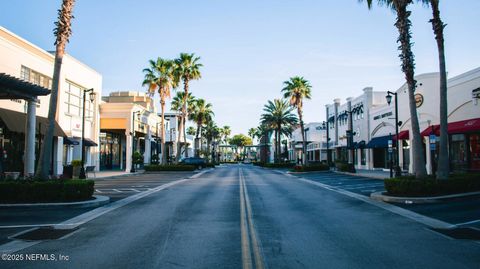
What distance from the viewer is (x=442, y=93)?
59.1ft

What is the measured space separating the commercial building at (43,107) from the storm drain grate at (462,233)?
55.8 feet

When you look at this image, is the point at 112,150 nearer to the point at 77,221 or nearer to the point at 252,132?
the point at 77,221

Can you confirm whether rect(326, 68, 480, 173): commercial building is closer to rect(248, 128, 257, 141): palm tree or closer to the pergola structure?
the pergola structure

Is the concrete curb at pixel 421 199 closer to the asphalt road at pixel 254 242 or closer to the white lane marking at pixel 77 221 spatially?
the asphalt road at pixel 254 242

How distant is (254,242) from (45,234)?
518cm

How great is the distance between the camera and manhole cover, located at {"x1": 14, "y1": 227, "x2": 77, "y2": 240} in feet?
29.8

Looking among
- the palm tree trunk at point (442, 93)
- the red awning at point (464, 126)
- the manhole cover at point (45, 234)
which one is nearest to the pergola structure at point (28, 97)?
the manhole cover at point (45, 234)

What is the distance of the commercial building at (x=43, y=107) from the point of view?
2473 centimetres

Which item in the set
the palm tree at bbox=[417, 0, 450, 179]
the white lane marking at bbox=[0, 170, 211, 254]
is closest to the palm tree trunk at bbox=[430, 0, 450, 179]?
the palm tree at bbox=[417, 0, 450, 179]

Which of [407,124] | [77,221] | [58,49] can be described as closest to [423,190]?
[77,221]

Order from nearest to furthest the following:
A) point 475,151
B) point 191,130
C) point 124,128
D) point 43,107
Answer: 1. point 475,151
2. point 43,107
3. point 124,128
4. point 191,130

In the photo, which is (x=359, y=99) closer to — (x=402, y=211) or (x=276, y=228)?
(x=402, y=211)

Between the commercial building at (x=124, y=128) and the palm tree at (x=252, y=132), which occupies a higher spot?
the palm tree at (x=252, y=132)

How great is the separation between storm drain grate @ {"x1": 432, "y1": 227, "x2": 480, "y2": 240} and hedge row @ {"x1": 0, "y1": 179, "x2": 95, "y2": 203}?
12243mm
